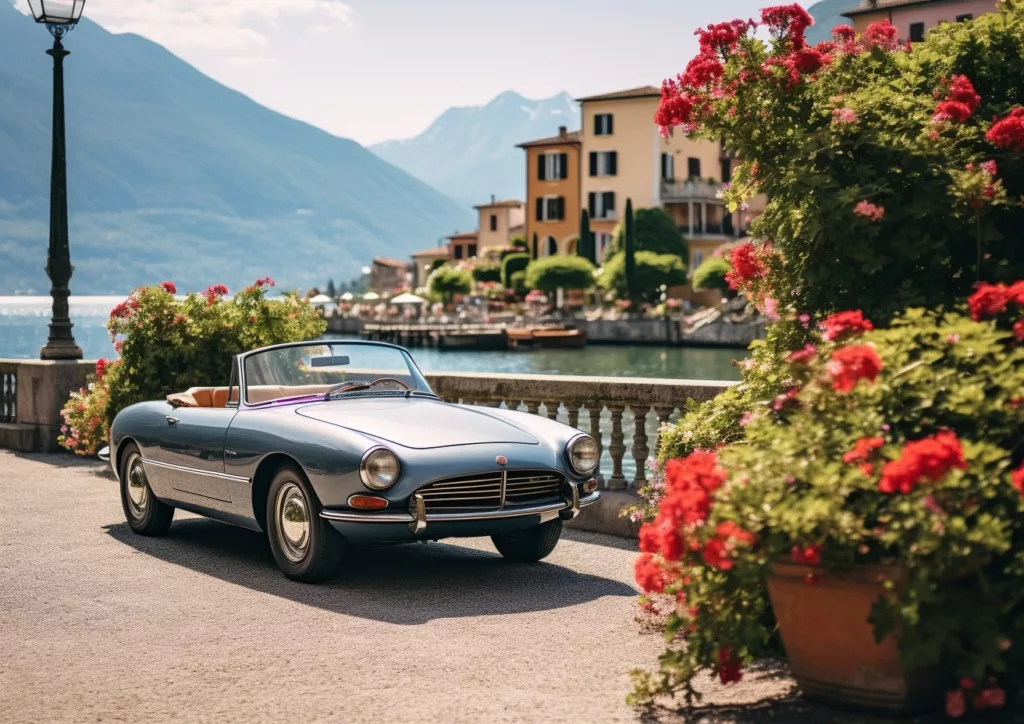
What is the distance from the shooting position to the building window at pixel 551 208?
331ft

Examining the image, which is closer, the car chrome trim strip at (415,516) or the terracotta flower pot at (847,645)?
the terracotta flower pot at (847,645)

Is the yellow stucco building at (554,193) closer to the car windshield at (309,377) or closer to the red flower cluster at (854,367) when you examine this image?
the car windshield at (309,377)

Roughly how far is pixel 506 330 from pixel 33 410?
66940 mm

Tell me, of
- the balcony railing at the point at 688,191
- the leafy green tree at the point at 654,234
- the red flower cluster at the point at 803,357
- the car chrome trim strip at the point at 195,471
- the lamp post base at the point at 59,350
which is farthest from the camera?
the balcony railing at the point at 688,191

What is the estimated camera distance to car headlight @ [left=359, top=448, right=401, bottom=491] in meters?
7.35

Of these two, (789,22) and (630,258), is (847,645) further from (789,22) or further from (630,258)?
(630,258)

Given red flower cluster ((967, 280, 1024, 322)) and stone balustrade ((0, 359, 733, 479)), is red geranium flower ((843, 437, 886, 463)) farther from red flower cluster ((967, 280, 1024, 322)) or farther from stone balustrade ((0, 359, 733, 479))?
stone balustrade ((0, 359, 733, 479))

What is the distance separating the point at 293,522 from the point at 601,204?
297 feet

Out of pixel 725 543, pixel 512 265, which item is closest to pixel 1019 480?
pixel 725 543

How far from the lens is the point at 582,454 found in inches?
321

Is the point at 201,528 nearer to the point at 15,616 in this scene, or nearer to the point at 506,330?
the point at 15,616

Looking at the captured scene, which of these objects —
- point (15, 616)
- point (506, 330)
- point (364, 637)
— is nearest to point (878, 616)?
point (364, 637)

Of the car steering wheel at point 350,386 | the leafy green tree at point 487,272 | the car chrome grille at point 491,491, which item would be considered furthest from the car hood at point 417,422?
the leafy green tree at point 487,272

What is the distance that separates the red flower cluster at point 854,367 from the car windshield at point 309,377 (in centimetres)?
451
